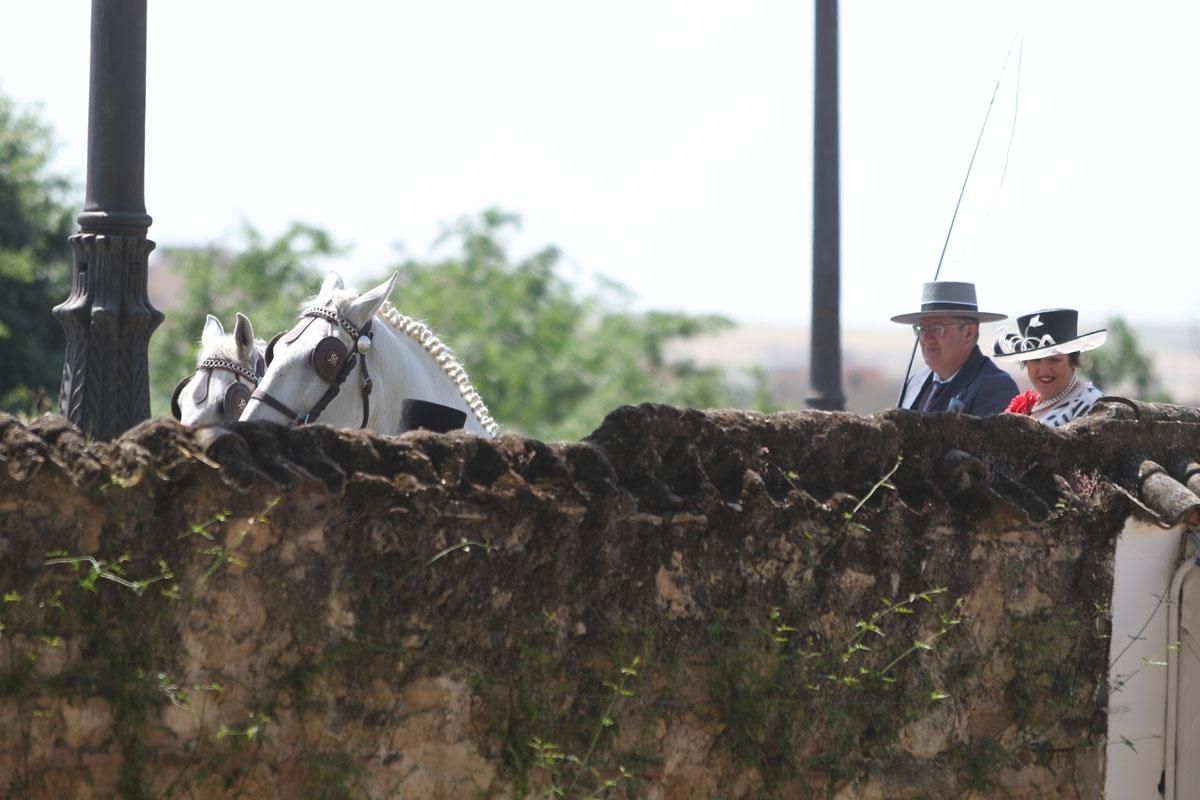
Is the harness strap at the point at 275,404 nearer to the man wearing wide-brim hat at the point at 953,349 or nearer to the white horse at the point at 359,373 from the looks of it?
the white horse at the point at 359,373

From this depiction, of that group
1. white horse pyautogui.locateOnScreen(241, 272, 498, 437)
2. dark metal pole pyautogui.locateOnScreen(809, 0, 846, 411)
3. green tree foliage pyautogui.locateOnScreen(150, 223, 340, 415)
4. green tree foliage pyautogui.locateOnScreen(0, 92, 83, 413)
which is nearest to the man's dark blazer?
dark metal pole pyautogui.locateOnScreen(809, 0, 846, 411)

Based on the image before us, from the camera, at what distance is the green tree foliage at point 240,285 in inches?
944

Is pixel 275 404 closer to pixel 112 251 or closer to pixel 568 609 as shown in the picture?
pixel 112 251

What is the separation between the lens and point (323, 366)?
21.0 feet

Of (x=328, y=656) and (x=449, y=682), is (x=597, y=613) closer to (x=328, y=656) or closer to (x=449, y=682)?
(x=449, y=682)

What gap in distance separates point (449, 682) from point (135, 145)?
2.48 m

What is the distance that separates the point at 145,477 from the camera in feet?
13.4

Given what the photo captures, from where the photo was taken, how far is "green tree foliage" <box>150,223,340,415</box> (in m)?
24.0

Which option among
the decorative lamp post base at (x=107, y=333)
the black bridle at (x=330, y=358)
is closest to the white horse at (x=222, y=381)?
the black bridle at (x=330, y=358)

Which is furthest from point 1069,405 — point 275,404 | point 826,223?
point 275,404

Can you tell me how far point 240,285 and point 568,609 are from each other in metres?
21.8

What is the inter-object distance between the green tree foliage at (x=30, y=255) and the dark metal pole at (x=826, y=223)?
12.2 m

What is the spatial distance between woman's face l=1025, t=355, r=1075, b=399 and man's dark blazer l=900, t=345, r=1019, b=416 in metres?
0.13

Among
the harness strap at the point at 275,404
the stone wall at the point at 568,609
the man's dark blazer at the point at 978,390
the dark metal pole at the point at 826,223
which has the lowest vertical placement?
the stone wall at the point at 568,609
